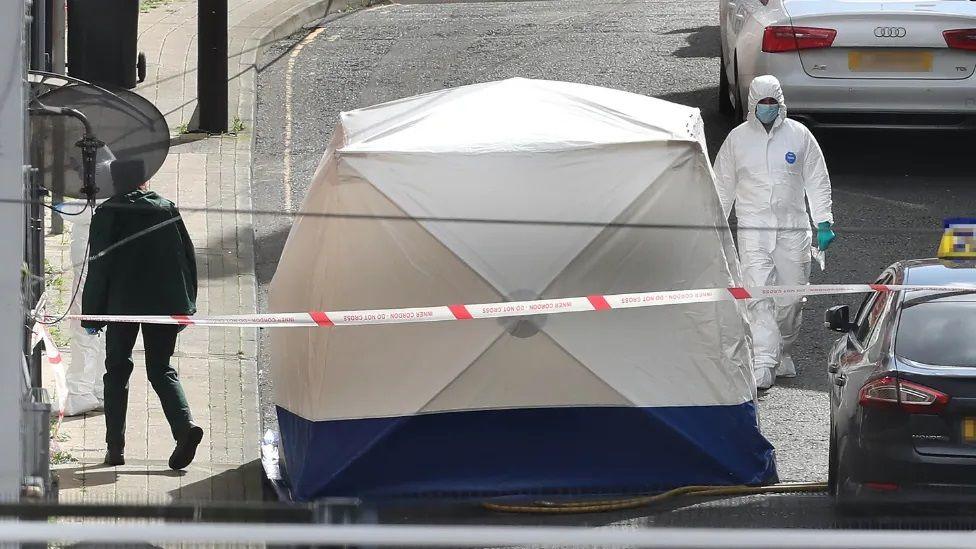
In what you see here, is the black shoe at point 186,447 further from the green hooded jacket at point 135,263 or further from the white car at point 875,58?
the white car at point 875,58

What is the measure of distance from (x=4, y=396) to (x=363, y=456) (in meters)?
2.38

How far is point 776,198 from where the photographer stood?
34.6 ft

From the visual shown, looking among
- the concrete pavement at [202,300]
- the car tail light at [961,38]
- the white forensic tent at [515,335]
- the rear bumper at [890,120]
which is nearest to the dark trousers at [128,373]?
the concrete pavement at [202,300]

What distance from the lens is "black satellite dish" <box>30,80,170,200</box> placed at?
22.8 ft

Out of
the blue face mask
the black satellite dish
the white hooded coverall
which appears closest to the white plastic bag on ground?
the black satellite dish

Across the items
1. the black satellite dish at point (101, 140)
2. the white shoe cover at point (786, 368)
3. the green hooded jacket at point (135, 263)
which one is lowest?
the white shoe cover at point (786, 368)

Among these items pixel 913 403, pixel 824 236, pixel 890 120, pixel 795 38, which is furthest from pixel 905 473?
pixel 890 120

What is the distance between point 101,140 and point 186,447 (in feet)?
7.04

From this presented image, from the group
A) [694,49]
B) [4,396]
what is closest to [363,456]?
[4,396]

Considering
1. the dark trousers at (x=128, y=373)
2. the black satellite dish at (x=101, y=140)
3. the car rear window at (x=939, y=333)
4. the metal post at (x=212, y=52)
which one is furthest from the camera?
the metal post at (x=212, y=52)

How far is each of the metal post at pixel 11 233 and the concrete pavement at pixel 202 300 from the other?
1.24 ft

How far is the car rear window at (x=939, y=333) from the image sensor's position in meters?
7.30

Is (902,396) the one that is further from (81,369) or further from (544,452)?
(81,369)

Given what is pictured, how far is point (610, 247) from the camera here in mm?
8227
